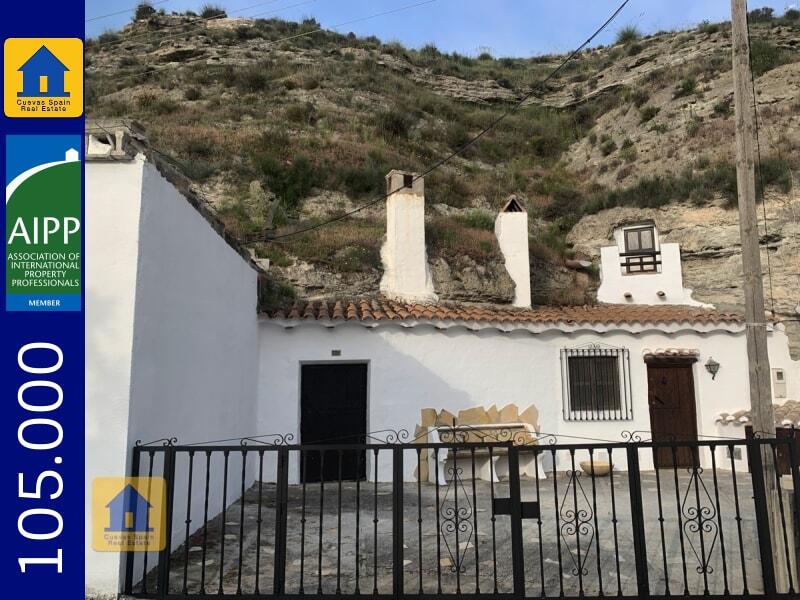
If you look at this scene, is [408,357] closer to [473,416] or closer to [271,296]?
[473,416]

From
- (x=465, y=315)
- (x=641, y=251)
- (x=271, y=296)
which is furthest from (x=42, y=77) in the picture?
(x=641, y=251)

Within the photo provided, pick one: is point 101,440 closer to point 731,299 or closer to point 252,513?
point 252,513

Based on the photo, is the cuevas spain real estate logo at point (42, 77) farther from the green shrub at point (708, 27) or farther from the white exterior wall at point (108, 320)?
the green shrub at point (708, 27)

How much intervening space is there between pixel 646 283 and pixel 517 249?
13.5 feet

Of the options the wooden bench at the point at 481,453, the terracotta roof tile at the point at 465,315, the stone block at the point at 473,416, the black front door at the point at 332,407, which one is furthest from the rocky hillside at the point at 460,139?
the wooden bench at the point at 481,453

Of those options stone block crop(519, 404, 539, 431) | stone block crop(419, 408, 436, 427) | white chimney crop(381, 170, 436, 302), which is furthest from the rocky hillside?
stone block crop(419, 408, 436, 427)

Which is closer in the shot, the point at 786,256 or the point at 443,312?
the point at 443,312

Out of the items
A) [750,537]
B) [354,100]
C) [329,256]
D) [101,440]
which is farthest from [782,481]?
[354,100]

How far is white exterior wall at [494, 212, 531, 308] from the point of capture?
12.8 m

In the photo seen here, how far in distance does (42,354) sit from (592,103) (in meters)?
30.1

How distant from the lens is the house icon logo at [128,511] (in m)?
4.19

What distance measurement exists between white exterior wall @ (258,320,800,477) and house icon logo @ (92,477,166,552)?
4907mm

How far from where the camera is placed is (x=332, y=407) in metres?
9.73

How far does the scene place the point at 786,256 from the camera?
536 inches
